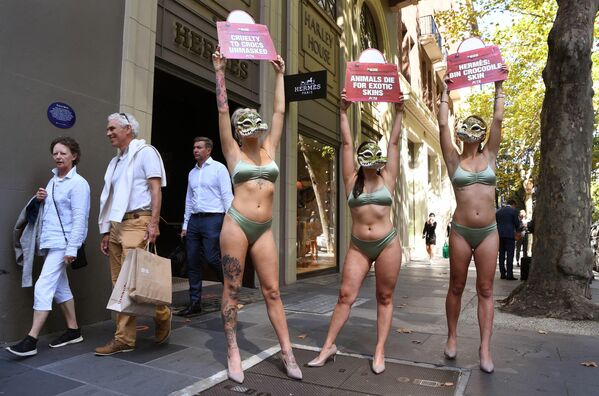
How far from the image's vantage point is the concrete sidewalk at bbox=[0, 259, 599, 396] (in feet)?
10.6

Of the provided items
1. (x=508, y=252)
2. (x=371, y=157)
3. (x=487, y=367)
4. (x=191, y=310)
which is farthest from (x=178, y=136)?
(x=508, y=252)

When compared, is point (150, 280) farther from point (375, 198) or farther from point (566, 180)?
point (566, 180)

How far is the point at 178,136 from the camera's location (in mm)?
9422

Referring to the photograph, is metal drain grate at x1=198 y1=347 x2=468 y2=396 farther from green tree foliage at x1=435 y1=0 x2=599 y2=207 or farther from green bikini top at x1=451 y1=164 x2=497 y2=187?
green tree foliage at x1=435 y1=0 x2=599 y2=207

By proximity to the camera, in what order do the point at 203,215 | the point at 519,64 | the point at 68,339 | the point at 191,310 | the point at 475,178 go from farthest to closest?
1. the point at 519,64
2. the point at 203,215
3. the point at 191,310
4. the point at 68,339
5. the point at 475,178

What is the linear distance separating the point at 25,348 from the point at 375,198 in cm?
318

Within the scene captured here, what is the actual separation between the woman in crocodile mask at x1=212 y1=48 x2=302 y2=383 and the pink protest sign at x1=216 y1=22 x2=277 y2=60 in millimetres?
101

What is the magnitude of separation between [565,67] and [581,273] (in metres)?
2.83

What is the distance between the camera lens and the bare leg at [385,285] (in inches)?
142

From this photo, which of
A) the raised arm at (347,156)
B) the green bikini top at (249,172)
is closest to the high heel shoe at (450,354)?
the raised arm at (347,156)

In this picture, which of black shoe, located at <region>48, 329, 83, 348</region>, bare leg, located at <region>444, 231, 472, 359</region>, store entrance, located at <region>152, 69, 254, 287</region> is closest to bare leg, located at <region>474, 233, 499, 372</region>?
bare leg, located at <region>444, 231, 472, 359</region>

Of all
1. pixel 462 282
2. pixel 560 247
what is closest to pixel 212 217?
pixel 462 282

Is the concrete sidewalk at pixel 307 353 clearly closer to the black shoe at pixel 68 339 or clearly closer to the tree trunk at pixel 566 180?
the black shoe at pixel 68 339

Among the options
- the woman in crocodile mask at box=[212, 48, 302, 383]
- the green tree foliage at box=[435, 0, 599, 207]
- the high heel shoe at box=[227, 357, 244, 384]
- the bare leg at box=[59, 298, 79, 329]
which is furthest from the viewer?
the green tree foliage at box=[435, 0, 599, 207]
